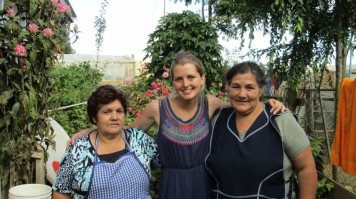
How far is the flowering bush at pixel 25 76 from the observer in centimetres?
340

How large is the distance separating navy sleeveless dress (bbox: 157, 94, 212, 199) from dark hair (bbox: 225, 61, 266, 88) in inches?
14.3

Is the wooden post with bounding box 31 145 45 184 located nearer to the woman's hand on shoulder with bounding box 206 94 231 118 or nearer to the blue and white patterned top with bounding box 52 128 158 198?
the blue and white patterned top with bounding box 52 128 158 198

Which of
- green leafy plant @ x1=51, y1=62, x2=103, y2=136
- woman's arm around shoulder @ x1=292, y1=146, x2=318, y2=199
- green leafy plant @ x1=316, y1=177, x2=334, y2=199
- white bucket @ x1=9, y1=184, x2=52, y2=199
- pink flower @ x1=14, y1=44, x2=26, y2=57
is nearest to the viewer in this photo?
woman's arm around shoulder @ x1=292, y1=146, x2=318, y2=199

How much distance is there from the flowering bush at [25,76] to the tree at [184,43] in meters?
4.00

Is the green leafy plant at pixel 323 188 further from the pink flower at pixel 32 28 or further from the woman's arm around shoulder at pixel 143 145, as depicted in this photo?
the pink flower at pixel 32 28

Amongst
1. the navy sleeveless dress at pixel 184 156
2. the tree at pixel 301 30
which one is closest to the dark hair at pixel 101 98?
the navy sleeveless dress at pixel 184 156

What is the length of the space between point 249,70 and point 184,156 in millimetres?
654

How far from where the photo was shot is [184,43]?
788 centimetres

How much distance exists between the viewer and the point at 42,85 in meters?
3.69

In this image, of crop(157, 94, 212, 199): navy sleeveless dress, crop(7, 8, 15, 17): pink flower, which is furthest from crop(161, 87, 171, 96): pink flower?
crop(157, 94, 212, 199): navy sleeveless dress

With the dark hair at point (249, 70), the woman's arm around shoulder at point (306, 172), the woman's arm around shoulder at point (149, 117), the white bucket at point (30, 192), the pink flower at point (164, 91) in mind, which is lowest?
the white bucket at point (30, 192)

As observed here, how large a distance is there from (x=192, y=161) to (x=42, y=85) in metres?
2.05

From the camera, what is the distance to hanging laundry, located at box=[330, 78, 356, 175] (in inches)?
114

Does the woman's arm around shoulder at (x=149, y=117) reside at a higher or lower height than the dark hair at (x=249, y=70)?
lower
